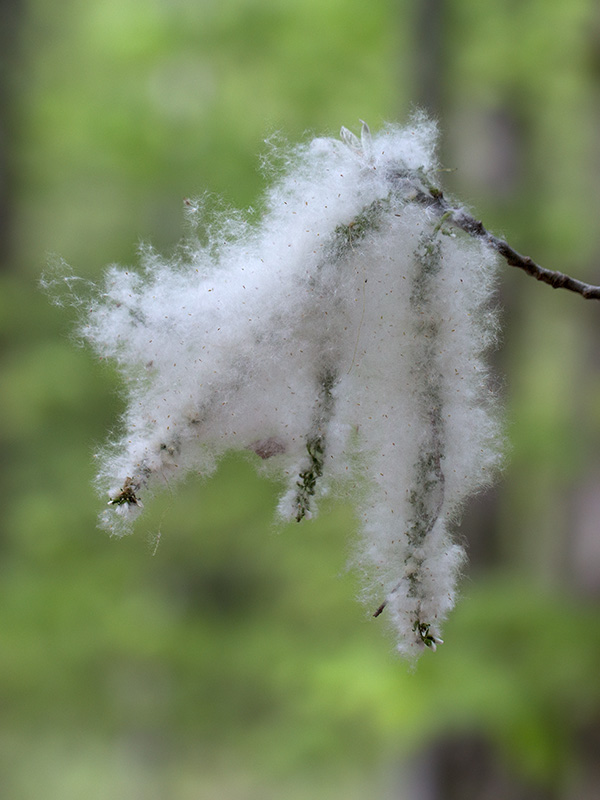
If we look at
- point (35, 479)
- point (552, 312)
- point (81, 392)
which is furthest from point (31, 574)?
point (552, 312)

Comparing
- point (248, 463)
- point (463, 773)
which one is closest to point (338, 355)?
point (248, 463)

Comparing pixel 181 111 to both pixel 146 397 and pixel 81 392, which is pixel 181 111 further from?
pixel 146 397

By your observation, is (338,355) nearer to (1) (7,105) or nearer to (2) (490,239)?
(2) (490,239)

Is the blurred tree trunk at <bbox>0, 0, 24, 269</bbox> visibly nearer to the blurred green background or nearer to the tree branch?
the blurred green background

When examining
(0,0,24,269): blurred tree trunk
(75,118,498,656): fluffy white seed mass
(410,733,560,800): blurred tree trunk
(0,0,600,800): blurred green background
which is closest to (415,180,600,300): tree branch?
(75,118,498,656): fluffy white seed mass

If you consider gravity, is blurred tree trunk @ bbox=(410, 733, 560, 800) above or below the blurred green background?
below

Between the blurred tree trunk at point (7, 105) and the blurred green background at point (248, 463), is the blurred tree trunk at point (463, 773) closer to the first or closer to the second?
the blurred green background at point (248, 463)
